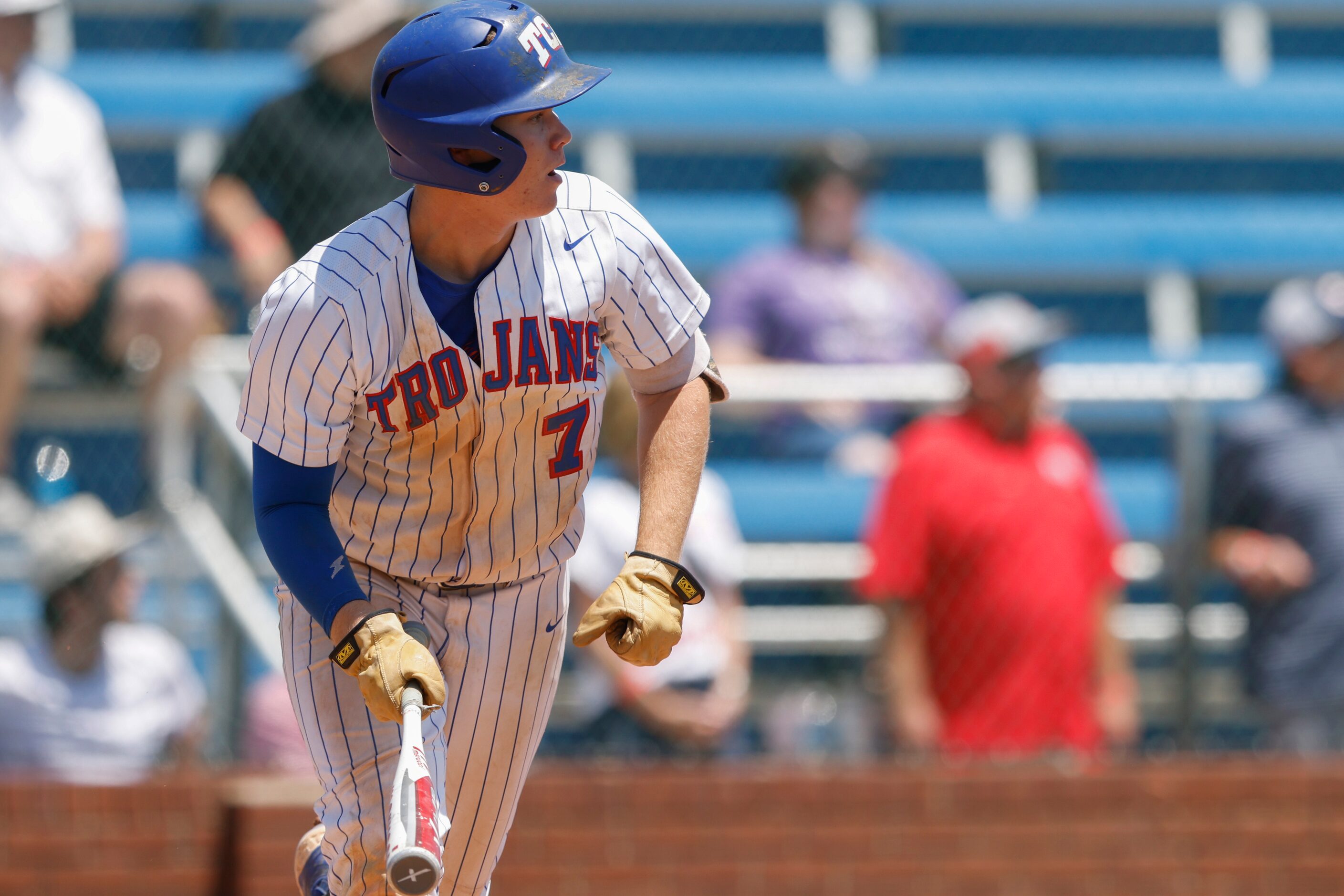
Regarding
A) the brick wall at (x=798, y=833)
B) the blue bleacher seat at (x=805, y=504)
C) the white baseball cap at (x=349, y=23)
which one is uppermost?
the white baseball cap at (x=349, y=23)

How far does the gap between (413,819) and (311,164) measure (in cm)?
318

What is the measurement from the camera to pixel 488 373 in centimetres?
268

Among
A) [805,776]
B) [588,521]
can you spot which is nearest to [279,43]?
[588,521]

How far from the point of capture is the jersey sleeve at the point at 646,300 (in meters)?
2.84

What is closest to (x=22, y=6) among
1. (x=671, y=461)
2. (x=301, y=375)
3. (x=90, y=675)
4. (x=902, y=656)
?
(x=90, y=675)

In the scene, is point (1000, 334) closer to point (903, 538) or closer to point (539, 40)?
point (903, 538)

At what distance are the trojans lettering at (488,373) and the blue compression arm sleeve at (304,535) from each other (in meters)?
0.15

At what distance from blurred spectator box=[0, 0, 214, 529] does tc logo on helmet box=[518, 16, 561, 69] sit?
2648 mm

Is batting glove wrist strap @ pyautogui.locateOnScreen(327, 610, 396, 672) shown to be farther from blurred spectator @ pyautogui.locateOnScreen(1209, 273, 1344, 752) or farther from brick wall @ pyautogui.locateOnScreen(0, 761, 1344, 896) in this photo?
blurred spectator @ pyautogui.locateOnScreen(1209, 273, 1344, 752)

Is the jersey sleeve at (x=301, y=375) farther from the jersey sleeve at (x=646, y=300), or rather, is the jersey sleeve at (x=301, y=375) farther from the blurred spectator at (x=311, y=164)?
the blurred spectator at (x=311, y=164)

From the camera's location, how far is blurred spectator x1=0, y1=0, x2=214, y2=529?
5.03 m

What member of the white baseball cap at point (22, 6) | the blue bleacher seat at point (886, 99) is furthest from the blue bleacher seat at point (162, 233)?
the white baseball cap at point (22, 6)

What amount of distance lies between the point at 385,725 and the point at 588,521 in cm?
222

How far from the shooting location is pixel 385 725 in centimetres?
283
